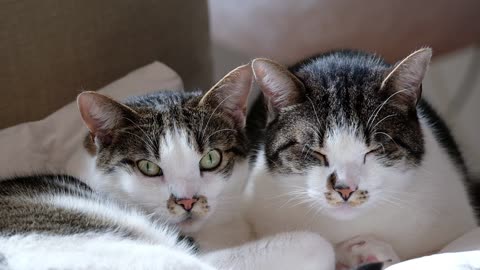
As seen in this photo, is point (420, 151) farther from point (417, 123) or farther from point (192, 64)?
point (192, 64)

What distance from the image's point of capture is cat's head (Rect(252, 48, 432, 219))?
1.22 meters

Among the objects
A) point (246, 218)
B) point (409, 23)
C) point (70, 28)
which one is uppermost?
point (409, 23)

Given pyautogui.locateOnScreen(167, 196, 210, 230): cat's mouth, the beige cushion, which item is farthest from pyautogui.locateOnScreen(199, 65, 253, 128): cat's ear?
the beige cushion

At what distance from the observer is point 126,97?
1.68 meters

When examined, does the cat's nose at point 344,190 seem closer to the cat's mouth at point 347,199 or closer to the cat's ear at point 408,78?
the cat's mouth at point 347,199

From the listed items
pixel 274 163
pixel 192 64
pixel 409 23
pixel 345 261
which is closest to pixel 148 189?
pixel 274 163

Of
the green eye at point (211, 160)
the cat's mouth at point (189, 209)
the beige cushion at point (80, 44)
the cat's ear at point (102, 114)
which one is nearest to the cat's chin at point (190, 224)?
the cat's mouth at point (189, 209)

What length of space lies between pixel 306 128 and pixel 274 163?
12cm

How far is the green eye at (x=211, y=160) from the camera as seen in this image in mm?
1313

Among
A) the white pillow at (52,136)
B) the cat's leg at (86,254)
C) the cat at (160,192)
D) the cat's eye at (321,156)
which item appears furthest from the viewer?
the white pillow at (52,136)

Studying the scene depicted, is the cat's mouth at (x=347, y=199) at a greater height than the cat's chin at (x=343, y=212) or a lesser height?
greater

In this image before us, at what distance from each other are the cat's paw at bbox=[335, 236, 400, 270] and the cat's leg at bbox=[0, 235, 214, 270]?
12.8 inches

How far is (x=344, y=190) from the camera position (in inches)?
47.3

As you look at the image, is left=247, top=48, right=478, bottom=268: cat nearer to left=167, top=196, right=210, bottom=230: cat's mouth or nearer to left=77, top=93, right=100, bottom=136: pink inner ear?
left=167, top=196, right=210, bottom=230: cat's mouth
